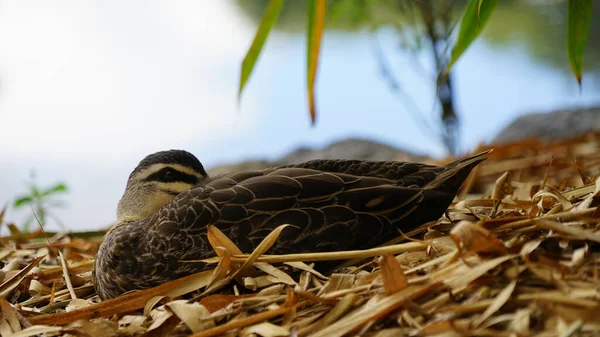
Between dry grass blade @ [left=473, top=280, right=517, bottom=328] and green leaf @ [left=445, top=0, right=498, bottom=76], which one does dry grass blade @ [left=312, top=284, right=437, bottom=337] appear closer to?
dry grass blade @ [left=473, top=280, right=517, bottom=328]

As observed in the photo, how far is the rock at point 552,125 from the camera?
3.87 metres

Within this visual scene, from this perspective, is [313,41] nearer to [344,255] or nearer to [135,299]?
[344,255]

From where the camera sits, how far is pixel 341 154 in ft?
11.8

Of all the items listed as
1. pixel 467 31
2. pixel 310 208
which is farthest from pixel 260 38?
pixel 467 31

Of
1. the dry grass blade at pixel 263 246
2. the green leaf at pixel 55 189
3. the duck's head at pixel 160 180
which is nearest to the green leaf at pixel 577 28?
the dry grass blade at pixel 263 246

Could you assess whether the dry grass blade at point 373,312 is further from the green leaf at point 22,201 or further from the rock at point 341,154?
the rock at point 341,154

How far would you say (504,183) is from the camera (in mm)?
1846

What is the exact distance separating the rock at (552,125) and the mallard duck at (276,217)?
2.44 m

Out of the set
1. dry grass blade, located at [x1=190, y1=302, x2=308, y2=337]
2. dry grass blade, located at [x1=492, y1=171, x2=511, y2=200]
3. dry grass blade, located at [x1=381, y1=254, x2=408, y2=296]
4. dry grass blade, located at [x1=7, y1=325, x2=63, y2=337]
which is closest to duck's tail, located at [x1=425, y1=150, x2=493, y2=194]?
dry grass blade, located at [x1=492, y1=171, x2=511, y2=200]

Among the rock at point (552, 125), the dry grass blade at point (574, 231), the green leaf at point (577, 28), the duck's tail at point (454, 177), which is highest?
the green leaf at point (577, 28)

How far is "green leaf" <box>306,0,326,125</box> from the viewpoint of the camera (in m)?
1.34

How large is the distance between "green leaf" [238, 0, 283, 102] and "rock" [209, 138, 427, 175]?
2.06 m

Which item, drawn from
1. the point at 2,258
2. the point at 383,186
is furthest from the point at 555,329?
the point at 2,258

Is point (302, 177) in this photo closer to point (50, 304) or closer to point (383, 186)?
point (383, 186)
